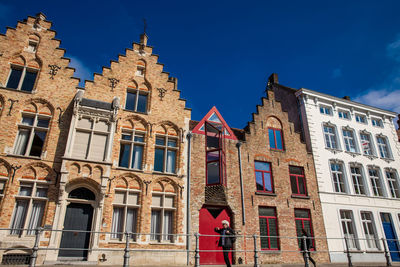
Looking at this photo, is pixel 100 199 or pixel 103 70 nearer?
pixel 100 199

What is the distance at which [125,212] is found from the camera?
537 inches

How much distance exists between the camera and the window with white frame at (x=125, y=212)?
44.3 feet

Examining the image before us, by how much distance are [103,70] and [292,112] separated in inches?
570

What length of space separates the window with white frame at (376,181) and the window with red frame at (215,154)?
12.4 metres

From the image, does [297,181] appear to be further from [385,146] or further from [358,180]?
[385,146]

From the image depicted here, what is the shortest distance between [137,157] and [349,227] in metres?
14.6

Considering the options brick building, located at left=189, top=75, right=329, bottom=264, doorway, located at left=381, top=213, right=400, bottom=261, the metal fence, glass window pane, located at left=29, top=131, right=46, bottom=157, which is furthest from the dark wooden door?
doorway, located at left=381, top=213, right=400, bottom=261

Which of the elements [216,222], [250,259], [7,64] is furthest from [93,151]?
[250,259]

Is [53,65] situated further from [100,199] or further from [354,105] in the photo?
[354,105]

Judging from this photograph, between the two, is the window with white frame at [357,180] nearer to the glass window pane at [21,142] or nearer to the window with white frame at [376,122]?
the window with white frame at [376,122]

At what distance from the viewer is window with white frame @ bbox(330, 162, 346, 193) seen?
1956 centimetres

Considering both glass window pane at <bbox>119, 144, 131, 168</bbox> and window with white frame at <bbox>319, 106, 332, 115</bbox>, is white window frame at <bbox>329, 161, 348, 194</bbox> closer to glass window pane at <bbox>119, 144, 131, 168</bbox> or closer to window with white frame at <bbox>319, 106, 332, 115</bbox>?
window with white frame at <bbox>319, 106, 332, 115</bbox>

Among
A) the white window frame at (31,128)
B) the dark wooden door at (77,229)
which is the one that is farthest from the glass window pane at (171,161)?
the white window frame at (31,128)

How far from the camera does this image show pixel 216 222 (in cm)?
1534
